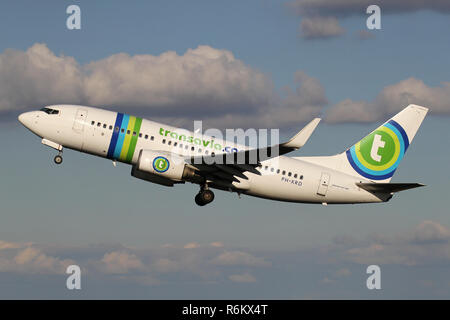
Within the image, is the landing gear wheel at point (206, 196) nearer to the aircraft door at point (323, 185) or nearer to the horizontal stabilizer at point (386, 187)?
the aircraft door at point (323, 185)

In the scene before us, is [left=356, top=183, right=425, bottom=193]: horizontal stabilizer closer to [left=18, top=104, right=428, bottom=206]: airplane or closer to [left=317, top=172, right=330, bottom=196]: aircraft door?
[left=18, top=104, right=428, bottom=206]: airplane

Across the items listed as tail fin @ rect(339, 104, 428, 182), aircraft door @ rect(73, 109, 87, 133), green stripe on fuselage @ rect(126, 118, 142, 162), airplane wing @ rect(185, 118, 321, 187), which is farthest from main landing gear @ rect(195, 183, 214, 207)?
tail fin @ rect(339, 104, 428, 182)

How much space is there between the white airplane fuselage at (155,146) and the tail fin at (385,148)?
3747mm

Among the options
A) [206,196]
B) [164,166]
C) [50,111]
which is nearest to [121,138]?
[164,166]

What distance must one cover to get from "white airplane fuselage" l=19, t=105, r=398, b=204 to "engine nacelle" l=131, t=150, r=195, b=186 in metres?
0.77

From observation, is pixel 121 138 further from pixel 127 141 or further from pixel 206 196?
pixel 206 196

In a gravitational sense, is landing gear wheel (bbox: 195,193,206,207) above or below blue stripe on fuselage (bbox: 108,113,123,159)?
below

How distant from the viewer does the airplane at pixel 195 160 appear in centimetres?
4375

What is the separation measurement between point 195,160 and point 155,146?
9.60 ft

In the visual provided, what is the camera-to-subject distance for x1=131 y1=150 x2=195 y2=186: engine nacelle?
42906mm

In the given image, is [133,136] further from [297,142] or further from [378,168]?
[378,168]

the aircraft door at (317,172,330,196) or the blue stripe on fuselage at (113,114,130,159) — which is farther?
the aircraft door at (317,172,330,196)
